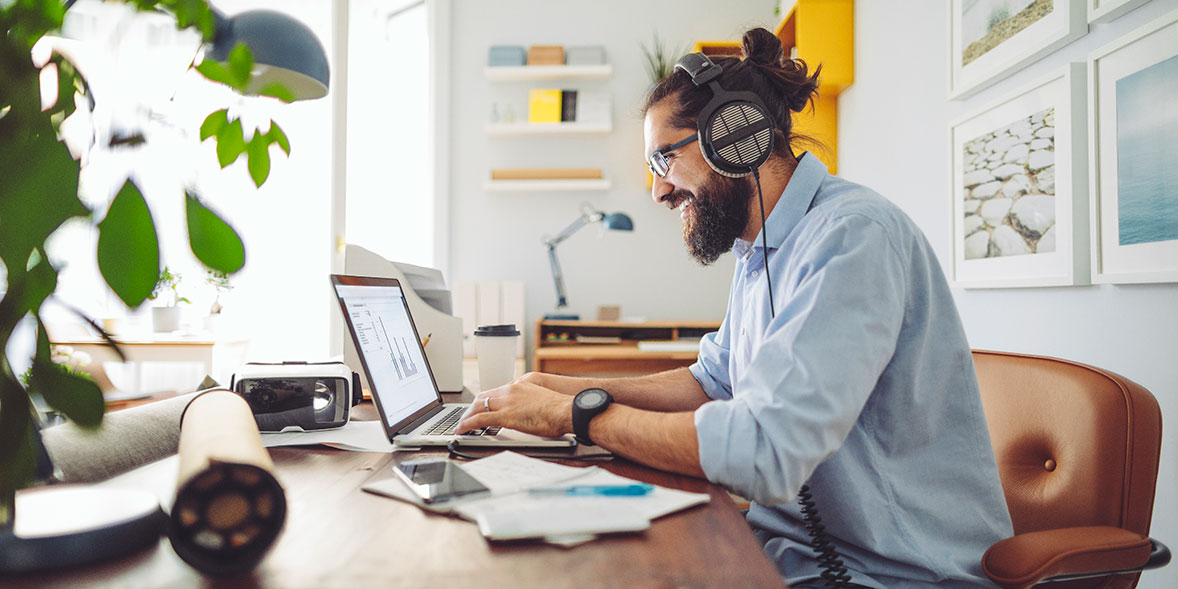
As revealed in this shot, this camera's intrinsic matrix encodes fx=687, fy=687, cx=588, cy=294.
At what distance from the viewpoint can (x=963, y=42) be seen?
204 cm

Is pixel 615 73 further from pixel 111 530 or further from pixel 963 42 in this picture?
pixel 111 530

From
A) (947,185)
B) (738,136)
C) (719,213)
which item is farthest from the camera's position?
(947,185)

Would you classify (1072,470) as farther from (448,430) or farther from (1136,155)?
(448,430)

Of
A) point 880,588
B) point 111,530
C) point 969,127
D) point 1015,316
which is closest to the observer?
point 111,530

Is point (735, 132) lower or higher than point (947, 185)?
lower

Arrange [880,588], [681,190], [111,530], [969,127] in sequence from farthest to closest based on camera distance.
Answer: [969,127], [681,190], [880,588], [111,530]

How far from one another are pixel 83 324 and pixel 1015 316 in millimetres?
2031

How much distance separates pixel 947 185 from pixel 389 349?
182cm

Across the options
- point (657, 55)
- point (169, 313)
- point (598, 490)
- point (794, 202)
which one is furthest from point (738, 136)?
point (657, 55)

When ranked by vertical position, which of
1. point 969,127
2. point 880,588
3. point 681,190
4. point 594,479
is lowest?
point 880,588

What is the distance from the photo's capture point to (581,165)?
3977 mm

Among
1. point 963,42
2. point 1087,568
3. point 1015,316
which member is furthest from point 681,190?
point 963,42

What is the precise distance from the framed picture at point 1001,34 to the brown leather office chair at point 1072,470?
0.89 meters

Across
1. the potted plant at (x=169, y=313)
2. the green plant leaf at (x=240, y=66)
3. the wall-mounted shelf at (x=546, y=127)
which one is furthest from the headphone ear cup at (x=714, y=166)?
the wall-mounted shelf at (x=546, y=127)
